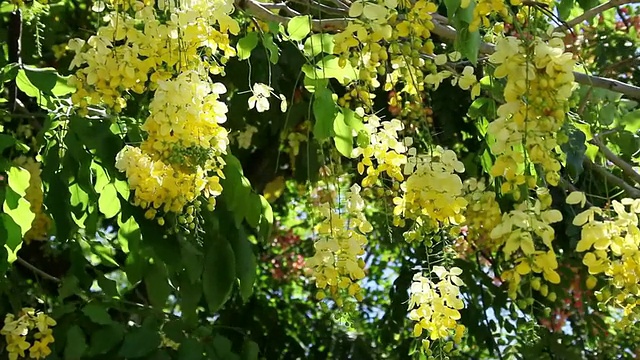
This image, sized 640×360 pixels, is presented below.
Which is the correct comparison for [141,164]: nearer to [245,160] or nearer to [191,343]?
[191,343]

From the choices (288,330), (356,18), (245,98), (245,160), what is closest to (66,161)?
(356,18)

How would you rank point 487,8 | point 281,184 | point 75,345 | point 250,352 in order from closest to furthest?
point 487,8, point 75,345, point 250,352, point 281,184

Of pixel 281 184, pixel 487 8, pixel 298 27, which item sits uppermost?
pixel 487 8

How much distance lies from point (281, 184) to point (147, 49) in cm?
172

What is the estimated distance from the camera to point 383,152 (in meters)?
1.63

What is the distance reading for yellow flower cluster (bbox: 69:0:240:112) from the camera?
1.40 meters

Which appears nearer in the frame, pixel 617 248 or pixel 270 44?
pixel 617 248

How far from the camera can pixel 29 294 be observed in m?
2.46

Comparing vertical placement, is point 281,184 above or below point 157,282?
below

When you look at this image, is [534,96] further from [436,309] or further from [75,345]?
[75,345]

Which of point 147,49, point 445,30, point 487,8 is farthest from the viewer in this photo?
point 445,30

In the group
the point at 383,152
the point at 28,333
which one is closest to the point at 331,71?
the point at 383,152

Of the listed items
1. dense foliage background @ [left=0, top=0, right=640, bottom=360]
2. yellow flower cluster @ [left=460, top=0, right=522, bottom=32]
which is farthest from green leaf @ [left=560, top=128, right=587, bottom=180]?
yellow flower cluster @ [left=460, top=0, right=522, bottom=32]

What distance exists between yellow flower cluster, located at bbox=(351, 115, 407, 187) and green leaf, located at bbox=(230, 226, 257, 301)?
0.31 metres
